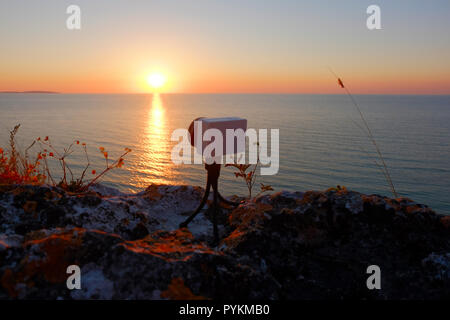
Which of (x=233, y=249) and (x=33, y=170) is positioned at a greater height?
(x=33, y=170)

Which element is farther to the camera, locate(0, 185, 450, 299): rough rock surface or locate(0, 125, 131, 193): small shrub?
locate(0, 125, 131, 193): small shrub

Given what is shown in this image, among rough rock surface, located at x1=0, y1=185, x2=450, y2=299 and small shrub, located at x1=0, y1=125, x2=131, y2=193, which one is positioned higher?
small shrub, located at x1=0, y1=125, x2=131, y2=193

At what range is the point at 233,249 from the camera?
2504 millimetres

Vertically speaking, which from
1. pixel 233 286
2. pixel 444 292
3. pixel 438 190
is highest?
pixel 233 286

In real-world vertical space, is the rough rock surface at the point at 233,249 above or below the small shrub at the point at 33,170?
below

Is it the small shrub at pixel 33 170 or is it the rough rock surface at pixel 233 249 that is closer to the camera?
the rough rock surface at pixel 233 249

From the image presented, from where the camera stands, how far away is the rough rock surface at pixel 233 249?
1.88m

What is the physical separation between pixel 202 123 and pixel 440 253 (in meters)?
2.20

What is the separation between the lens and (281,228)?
274 centimetres

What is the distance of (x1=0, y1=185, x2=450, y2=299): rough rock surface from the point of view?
1883mm

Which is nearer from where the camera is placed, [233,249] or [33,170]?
[233,249]
